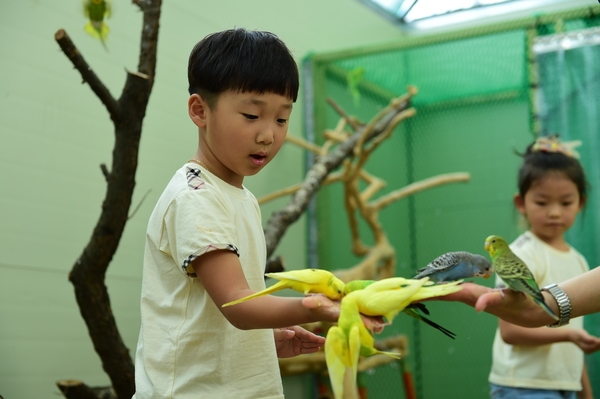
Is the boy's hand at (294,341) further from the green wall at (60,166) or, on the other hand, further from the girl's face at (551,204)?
the green wall at (60,166)

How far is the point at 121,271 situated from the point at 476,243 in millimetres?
2254

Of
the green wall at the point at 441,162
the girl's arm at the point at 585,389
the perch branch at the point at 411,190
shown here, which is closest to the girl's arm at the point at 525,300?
the girl's arm at the point at 585,389

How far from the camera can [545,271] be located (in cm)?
211

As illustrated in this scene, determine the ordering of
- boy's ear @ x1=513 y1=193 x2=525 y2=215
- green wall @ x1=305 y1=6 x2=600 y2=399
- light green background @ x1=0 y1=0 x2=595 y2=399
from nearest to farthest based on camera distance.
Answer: boy's ear @ x1=513 y1=193 x2=525 y2=215
light green background @ x1=0 y1=0 x2=595 y2=399
green wall @ x1=305 y1=6 x2=600 y2=399

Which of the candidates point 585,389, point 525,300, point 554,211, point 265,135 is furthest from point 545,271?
point 265,135

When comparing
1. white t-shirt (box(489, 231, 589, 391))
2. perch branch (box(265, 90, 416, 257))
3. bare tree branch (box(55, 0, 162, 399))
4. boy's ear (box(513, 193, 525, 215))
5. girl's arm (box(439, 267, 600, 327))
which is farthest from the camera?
perch branch (box(265, 90, 416, 257))

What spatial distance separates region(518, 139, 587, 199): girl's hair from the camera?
2.11 metres

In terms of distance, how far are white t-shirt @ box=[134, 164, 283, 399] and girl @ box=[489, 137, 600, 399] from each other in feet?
3.55

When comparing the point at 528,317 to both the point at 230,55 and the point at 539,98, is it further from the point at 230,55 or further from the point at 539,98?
the point at 539,98

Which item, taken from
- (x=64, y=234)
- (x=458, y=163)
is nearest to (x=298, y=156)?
(x=458, y=163)

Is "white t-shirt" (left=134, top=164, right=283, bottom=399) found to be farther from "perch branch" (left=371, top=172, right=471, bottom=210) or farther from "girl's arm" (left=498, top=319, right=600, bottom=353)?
"perch branch" (left=371, top=172, right=471, bottom=210)

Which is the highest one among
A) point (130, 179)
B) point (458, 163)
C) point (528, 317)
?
point (458, 163)

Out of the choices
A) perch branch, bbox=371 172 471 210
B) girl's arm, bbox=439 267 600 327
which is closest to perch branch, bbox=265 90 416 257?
perch branch, bbox=371 172 471 210

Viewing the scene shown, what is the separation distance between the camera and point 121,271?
289 centimetres
